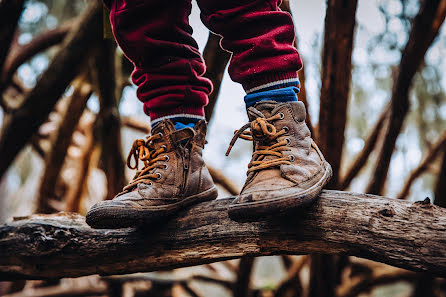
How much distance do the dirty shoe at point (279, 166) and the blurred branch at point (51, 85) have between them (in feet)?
5.71

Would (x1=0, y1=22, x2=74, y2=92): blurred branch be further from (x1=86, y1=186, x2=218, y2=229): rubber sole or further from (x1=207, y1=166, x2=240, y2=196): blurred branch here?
(x1=86, y1=186, x2=218, y2=229): rubber sole

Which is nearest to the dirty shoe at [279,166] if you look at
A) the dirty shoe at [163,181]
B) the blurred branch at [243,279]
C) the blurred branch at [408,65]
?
the dirty shoe at [163,181]

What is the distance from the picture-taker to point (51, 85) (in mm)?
2467

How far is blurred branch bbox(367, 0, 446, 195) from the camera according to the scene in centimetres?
214

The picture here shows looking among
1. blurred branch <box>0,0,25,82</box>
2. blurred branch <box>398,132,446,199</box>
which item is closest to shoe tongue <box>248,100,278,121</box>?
blurred branch <box>0,0,25,82</box>

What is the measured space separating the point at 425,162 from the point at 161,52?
9.77 ft

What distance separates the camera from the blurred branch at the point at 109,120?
8.27 ft

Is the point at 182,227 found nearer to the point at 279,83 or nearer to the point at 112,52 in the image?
the point at 279,83

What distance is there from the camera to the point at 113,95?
2615 mm

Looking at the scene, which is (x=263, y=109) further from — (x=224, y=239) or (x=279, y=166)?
(x=224, y=239)

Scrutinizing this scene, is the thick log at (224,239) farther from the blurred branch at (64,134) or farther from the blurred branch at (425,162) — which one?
the blurred branch at (425,162)

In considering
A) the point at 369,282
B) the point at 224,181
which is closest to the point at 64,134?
the point at 224,181

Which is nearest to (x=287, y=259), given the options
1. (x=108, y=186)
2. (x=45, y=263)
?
(x=108, y=186)

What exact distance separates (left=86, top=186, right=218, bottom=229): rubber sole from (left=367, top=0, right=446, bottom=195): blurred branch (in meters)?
1.69
